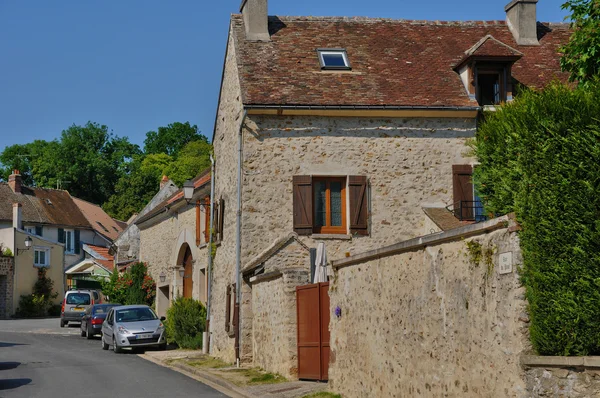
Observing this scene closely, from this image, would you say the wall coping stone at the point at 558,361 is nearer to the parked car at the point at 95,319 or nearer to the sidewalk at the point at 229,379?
the sidewalk at the point at 229,379

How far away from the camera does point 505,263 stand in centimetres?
868

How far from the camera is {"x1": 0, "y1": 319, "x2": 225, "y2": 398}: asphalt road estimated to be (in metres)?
15.5

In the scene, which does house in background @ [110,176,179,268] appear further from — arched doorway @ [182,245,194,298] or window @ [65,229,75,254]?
arched doorway @ [182,245,194,298]

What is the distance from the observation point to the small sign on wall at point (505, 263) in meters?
8.60

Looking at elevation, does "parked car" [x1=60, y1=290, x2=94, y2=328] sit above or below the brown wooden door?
below

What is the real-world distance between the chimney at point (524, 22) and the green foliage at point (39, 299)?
120 ft

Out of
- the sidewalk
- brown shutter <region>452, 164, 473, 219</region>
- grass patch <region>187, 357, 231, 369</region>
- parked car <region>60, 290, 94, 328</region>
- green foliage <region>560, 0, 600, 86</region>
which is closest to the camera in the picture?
green foliage <region>560, 0, 600, 86</region>

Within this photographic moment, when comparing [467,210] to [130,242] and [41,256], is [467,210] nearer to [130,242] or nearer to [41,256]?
[130,242]

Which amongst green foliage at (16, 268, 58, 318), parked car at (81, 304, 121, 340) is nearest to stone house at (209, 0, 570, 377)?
parked car at (81, 304, 121, 340)

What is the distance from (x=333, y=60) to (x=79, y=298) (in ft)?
73.1

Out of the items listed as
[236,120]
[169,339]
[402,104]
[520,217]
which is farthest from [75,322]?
[520,217]

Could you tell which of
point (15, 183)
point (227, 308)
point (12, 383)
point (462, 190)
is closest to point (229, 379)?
point (12, 383)

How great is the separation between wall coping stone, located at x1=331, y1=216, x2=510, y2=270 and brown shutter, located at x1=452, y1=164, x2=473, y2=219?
26.6 feet

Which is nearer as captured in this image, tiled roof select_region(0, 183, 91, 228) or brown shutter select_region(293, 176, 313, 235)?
brown shutter select_region(293, 176, 313, 235)
